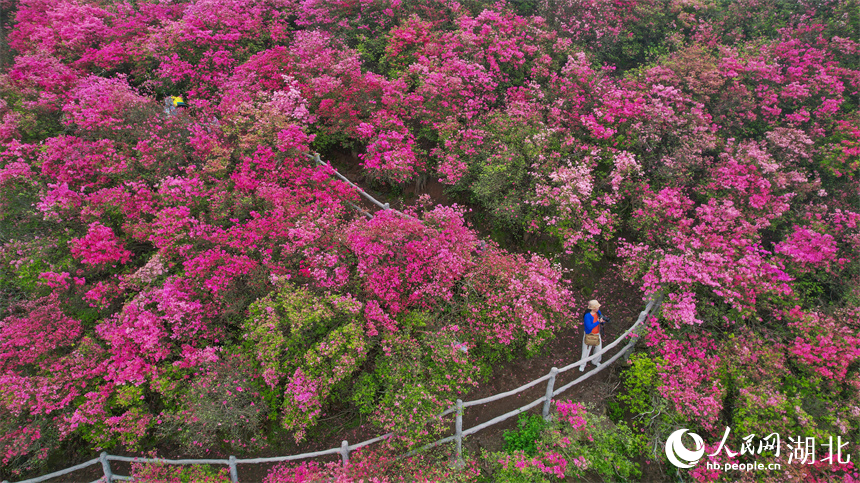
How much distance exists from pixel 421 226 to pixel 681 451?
762cm

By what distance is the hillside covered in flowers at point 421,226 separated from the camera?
839cm

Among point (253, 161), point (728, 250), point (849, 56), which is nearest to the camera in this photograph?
point (728, 250)

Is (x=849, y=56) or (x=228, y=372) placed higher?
(x=849, y=56)

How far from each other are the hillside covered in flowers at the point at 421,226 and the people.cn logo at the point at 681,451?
212 mm

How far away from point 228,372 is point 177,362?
1189mm

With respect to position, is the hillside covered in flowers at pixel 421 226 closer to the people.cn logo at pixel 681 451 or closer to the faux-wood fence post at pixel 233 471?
the people.cn logo at pixel 681 451

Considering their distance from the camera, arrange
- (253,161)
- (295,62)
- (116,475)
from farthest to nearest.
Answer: (295,62), (253,161), (116,475)

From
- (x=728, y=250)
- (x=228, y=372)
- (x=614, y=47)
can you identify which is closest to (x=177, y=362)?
(x=228, y=372)

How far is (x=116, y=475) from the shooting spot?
27.2ft

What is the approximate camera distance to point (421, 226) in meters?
9.94

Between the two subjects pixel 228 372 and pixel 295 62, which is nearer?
pixel 228 372

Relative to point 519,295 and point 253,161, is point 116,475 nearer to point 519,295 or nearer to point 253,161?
point 253,161

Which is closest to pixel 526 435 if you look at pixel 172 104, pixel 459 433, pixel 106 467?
pixel 459 433

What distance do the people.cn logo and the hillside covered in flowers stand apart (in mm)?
212
